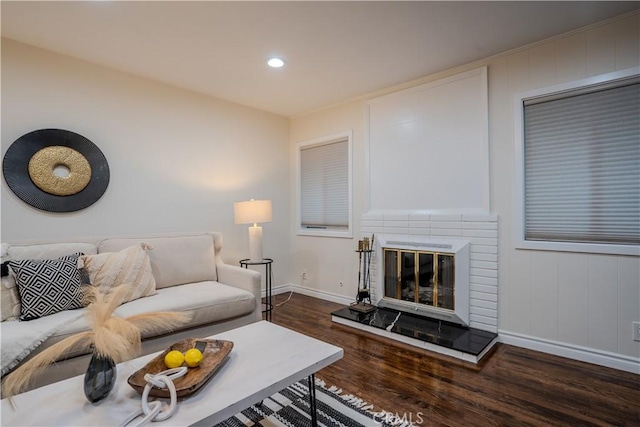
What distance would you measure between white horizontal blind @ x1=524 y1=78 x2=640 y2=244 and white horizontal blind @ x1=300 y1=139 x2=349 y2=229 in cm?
193

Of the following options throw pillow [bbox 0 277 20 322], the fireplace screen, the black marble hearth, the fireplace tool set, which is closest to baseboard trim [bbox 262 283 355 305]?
the fireplace tool set

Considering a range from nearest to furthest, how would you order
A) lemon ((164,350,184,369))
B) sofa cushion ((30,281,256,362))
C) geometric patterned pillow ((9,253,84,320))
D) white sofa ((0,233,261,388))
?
1. lemon ((164,350,184,369))
2. white sofa ((0,233,261,388))
3. geometric patterned pillow ((9,253,84,320))
4. sofa cushion ((30,281,256,362))

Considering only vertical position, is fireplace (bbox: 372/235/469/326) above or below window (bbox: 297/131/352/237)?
below

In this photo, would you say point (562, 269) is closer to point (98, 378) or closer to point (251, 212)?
point (251, 212)

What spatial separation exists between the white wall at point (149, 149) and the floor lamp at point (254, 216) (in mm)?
495

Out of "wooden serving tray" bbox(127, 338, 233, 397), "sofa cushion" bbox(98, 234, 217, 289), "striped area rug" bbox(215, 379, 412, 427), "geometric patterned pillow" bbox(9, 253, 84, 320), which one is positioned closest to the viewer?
"wooden serving tray" bbox(127, 338, 233, 397)

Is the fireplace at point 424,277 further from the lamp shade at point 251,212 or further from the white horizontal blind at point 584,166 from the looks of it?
the lamp shade at point 251,212

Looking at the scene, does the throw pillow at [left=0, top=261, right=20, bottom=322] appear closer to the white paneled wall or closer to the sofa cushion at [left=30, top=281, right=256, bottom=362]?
the sofa cushion at [left=30, top=281, right=256, bottom=362]

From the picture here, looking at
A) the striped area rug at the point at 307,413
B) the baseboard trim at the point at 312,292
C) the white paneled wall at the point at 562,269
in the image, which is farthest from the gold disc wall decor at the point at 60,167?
the white paneled wall at the point at 562,269

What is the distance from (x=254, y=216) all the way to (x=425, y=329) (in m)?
1.96

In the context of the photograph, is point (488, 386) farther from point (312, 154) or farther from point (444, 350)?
point (312, 154)

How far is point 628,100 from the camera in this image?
2.27 meters

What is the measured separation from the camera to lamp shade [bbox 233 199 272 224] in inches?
132

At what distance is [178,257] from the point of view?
9.57 ft
